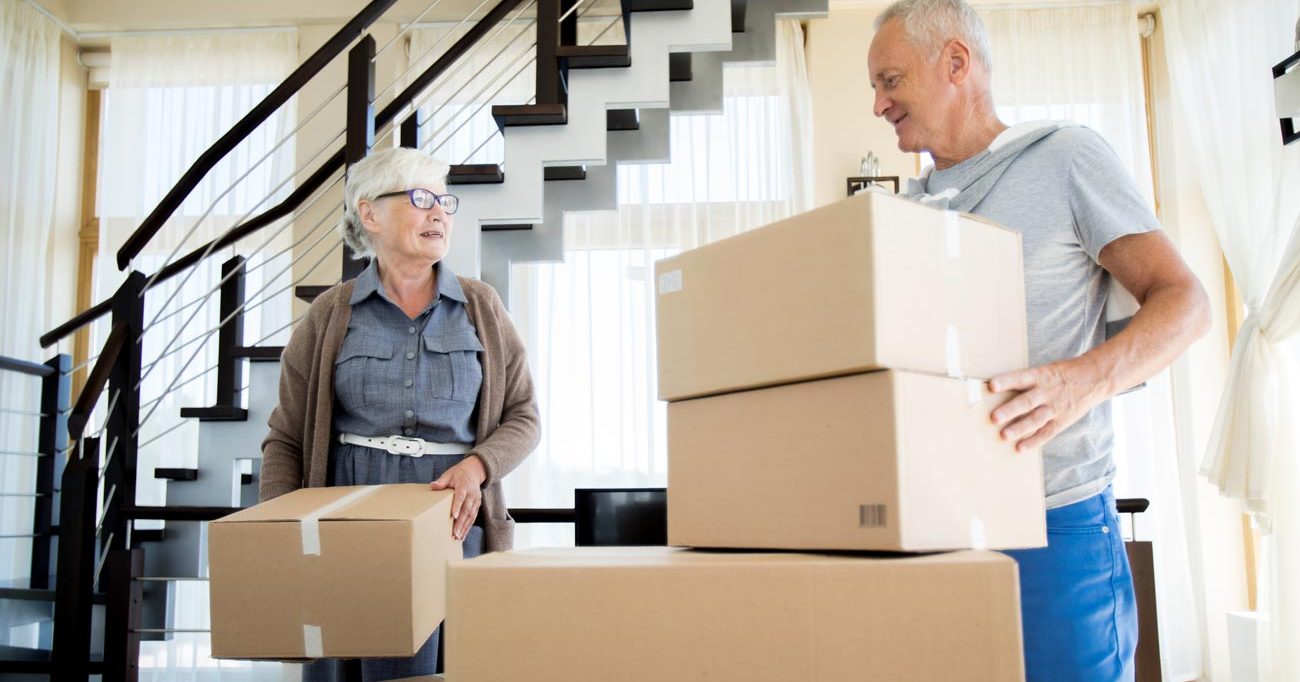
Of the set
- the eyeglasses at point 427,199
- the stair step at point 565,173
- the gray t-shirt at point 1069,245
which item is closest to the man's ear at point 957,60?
the gray t-shirt at point 1069,245

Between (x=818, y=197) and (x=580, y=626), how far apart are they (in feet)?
13.0

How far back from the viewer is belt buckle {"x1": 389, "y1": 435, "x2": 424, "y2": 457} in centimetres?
188

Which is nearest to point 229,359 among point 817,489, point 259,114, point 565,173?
point 259,114

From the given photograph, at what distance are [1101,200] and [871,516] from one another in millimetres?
513

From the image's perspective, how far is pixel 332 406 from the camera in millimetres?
1932

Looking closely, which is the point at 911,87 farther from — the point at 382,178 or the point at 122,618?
the point at 122,618

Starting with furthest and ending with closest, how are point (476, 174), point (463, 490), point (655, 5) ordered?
point (655, 5), point (476, 174), point (463, 490)

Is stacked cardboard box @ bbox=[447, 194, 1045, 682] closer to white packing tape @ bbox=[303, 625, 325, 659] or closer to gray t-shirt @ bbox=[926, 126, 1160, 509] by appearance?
gray t-shirt @ bbox=[926, 126, 1160, 509]

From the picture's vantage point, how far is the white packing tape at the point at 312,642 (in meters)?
1.37

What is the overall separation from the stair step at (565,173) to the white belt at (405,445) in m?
1.49

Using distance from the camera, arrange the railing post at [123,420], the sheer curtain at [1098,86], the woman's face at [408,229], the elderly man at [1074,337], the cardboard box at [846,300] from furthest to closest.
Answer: the sheer curtain at [1098,86]
the railing post at [123,420]
the woman's face at [408,229]
the elderly man at [1074,337]
the cardboard box at [846,300]

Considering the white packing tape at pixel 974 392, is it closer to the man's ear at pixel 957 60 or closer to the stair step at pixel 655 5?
the man's ear at pixel 957 60

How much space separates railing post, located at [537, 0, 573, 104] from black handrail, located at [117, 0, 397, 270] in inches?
17.4

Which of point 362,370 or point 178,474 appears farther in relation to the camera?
A: point 178,474
